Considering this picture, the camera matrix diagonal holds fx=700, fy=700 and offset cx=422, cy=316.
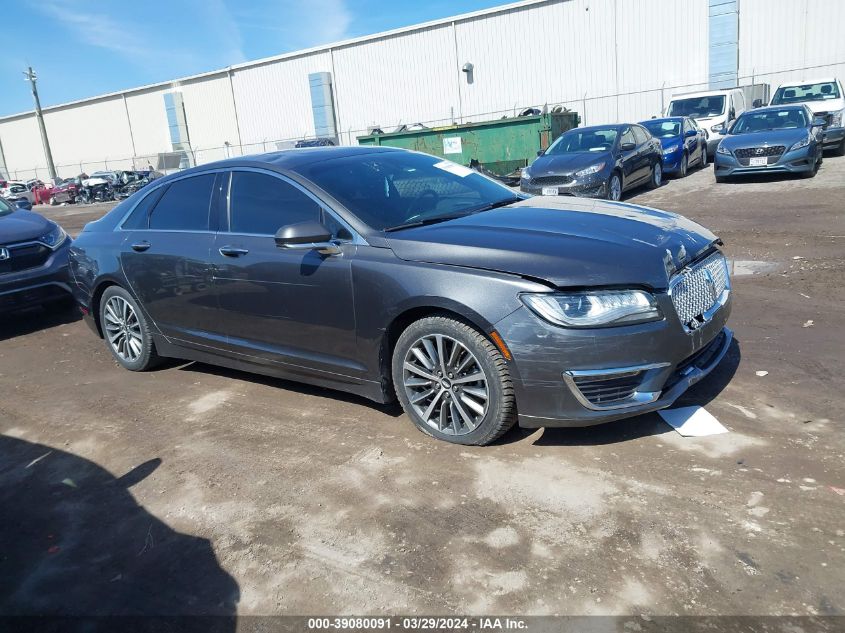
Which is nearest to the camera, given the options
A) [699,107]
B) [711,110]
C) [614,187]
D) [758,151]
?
[614,187]

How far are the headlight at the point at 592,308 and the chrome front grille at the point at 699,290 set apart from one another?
23 cm

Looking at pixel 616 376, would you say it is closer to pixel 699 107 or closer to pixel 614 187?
pixel 614 187

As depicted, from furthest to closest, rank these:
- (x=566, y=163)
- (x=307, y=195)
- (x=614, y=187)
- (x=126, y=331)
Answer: (x=614, y=187)
(x=566, y=163)
(x=126, y=331)
(x=307, y=195)

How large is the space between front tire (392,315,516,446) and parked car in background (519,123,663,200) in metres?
9.07

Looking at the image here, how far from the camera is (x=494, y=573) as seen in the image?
2.78 meters

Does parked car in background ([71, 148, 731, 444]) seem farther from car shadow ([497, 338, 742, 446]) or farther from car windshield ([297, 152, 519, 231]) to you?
car shadow ([497, 338, 742, 446])

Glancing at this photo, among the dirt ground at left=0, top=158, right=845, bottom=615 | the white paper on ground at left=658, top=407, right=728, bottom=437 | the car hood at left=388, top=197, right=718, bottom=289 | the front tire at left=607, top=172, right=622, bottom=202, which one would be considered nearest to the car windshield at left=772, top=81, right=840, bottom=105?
the front tire at left=607, top=172, right=622, bottom=202

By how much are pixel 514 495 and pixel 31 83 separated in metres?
53.8

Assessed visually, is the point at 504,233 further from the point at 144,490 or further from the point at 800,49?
the point at 800,49

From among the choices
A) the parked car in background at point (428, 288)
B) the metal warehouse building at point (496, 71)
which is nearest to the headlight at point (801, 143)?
the parked car in background at point (428, 288)

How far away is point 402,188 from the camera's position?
4.53 meters

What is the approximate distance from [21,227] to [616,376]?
693 centimetres

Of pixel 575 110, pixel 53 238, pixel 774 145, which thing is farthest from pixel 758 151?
pixel 575 110

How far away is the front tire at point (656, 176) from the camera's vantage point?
15170 millimetres
